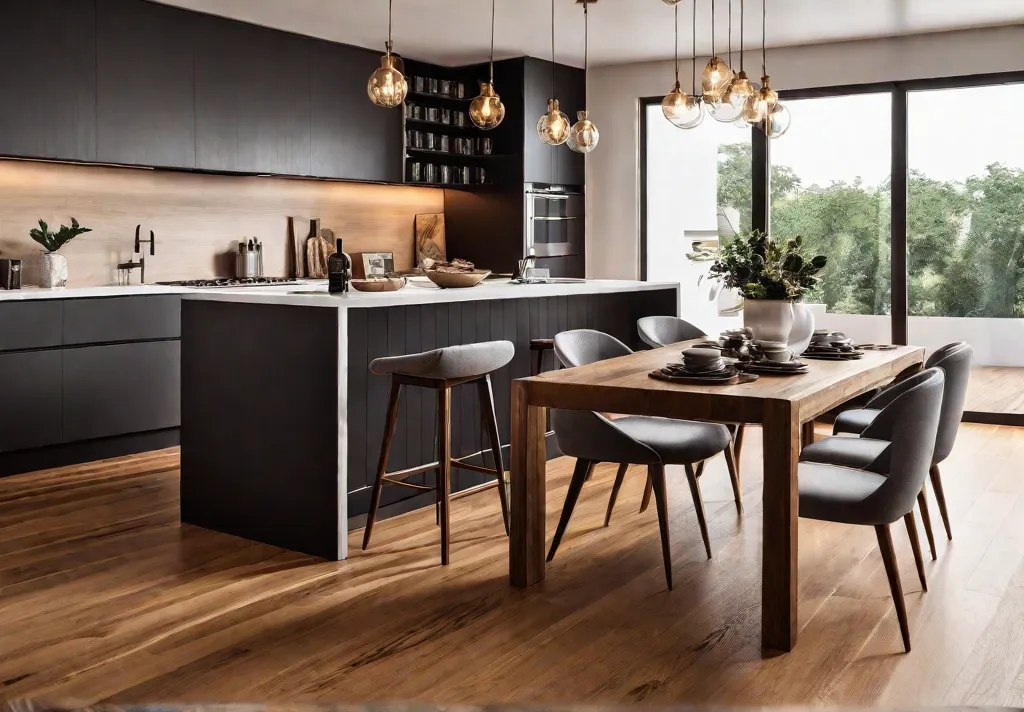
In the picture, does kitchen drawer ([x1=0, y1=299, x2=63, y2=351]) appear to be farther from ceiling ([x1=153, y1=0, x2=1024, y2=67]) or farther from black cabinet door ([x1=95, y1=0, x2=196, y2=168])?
ceiling ([x1=153, y1=0, x2=1024, y2=67])

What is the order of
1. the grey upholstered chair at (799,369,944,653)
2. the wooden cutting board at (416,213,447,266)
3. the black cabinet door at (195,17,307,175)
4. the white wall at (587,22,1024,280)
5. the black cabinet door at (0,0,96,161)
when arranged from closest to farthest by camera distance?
the grey upholstered chair at (799,369,944,653), the black cabinet door at (0,0,96,161), the black cabinet door at (195,17,307,175), the white wall at (587,22,1024,280), the wooden cutting board at (416,213,447,266)

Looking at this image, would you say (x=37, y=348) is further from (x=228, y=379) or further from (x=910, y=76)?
(x=910, y=76)

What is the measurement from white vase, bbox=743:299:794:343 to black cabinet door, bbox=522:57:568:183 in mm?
3766

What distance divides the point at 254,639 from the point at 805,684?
154 centimetres

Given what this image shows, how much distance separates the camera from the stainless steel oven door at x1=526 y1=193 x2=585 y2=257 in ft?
24.2

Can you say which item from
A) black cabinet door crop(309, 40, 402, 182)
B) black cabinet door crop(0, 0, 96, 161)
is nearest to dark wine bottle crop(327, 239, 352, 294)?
black cabinet door crop(0, 0, 96, 161)

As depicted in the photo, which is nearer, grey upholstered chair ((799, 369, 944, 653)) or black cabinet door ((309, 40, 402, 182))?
grey upholstered chair ((799, 369, 944, 653))

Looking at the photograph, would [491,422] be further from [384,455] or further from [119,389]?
[119,389]

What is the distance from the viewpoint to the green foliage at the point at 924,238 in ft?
21.0

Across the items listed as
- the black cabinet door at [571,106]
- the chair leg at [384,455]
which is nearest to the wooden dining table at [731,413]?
the chair leg at [384,455]

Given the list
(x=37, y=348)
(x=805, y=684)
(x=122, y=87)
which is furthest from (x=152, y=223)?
(x=805, y=684)

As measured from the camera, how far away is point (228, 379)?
3.93 m

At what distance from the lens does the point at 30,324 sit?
4.93 metres

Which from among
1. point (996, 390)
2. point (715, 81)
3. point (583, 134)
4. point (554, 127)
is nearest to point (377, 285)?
point (554, 127)
